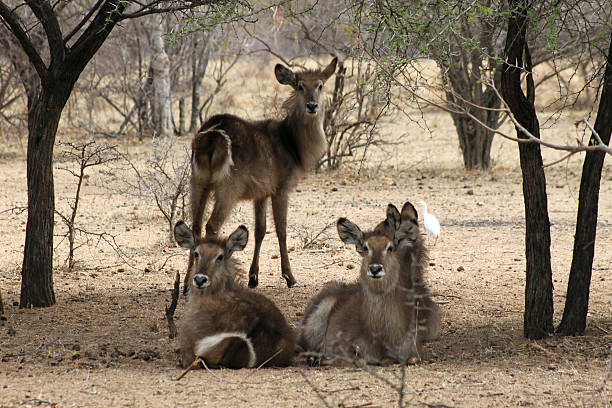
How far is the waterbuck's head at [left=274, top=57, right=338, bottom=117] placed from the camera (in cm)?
919

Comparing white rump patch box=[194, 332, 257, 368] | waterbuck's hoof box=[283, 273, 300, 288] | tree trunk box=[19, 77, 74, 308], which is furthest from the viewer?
waterbuck's hoof box=[283, 273, 300, 288]

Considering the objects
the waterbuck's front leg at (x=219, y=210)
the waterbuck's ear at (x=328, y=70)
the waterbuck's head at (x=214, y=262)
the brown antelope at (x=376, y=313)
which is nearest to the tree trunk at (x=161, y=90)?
the waterbuck's ear at (x=328, y=70)

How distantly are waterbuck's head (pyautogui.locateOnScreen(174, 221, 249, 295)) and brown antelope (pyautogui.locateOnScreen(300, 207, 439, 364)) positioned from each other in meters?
0.81

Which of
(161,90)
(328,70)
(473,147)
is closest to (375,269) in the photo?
(328,70)

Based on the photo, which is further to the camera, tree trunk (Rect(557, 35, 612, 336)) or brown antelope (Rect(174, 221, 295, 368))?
tree trunk (Rect(557, 35, 612, 336))

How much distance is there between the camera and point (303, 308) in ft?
26.1

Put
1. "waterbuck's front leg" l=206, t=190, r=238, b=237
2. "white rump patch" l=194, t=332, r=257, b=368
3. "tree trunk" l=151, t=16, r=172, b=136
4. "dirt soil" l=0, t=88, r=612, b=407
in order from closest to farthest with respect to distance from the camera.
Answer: "dirt soil" l=0, t=88, r=612, b=407 → "white rump patch" l=194, t=332, r=257, b=368 → "waterbuck's front leg" l=206, t=190, r=238, b=237 → "tree trunk" l=151, t=16, r=172, b=136

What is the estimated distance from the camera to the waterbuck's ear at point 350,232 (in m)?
6.20

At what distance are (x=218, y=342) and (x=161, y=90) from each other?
1653 cm

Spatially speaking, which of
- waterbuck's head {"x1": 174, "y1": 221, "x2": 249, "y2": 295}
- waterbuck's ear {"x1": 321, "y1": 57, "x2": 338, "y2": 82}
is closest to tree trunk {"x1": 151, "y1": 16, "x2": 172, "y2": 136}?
waterbuck's ear {"x1": 321, "y1": 57, "x2": 338, "y2": 82}

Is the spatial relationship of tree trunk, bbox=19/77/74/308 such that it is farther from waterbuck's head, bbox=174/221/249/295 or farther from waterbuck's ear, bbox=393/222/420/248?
waterbuck's ear, bbox=393/222/420/248

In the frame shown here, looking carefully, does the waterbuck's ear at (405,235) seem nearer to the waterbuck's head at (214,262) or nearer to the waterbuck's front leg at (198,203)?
the waterbuck's head at (214,262)

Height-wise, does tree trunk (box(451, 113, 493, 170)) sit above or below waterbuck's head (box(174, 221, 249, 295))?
above

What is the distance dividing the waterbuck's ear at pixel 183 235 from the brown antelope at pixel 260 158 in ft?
3.85
